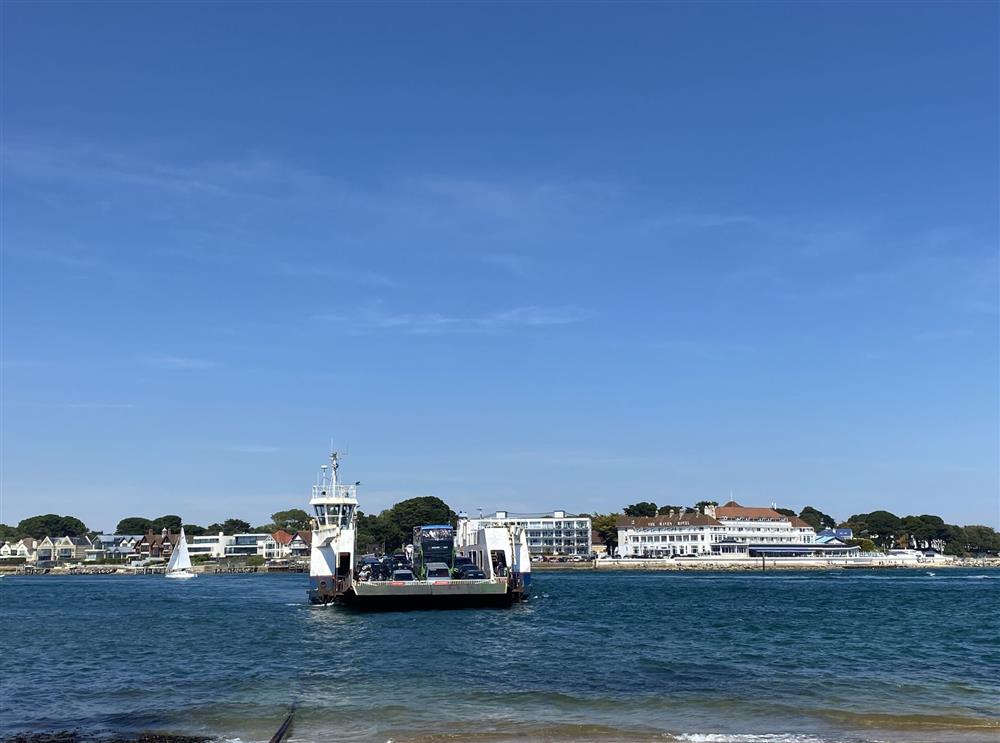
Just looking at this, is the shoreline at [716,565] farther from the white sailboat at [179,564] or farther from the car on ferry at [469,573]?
the car on ferry at [469,573]

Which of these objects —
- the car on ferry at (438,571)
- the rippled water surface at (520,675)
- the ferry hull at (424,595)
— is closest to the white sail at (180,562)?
the car on ferry at (438,571)

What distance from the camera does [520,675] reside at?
33156 millimetres

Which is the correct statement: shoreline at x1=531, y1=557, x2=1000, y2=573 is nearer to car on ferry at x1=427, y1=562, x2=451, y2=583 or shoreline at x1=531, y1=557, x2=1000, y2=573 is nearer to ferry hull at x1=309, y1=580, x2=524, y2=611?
car on ferry at x1=427, y1=562, x2=451, y2=583

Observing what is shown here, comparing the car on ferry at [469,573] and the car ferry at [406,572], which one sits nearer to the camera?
the car ferry at [406,572]

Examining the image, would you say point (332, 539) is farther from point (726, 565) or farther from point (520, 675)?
point (726, 565)

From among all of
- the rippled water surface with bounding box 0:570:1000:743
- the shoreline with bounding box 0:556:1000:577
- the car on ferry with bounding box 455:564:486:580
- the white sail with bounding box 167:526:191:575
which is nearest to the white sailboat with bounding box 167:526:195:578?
the white sail with bounding box 167:526:191:575

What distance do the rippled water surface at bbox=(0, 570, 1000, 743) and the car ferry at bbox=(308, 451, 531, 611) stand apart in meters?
1.45

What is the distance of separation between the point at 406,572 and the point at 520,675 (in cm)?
3743

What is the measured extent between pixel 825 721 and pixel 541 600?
5708 centimetres

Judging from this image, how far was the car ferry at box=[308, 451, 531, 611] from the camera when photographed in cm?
6184

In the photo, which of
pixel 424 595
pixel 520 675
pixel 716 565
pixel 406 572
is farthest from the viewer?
pixel 716 565

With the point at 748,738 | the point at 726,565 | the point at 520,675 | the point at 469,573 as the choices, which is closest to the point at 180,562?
the point at 726,565

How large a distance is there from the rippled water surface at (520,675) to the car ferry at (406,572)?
1.45 metres

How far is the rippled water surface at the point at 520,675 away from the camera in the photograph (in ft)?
79.6
